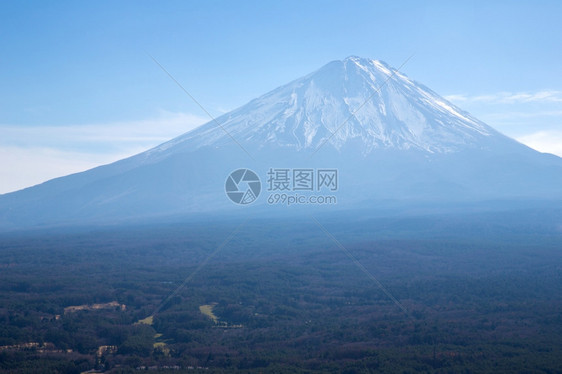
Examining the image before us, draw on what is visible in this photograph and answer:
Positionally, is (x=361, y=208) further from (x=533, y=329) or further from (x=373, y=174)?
(x=533, y=329)

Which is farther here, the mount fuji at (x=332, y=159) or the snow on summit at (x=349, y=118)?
the snow on summit at (x=349, y=118)

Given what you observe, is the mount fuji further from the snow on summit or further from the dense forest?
the dense forest

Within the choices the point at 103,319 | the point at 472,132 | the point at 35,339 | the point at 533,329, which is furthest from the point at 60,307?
the point at 472,132

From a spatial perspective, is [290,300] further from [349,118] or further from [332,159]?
[349,118]

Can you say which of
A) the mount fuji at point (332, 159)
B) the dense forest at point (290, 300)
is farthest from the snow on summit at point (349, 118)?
the dense forest at point (290, 300)

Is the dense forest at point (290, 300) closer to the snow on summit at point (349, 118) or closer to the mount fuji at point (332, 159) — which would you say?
the mount fuji at point (332, 159)

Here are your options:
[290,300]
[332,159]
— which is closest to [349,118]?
[332,159]

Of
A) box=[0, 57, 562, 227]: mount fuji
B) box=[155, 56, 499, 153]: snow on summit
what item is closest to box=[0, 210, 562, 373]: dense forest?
box=[0, 57, 562, 227]: mount fuji
